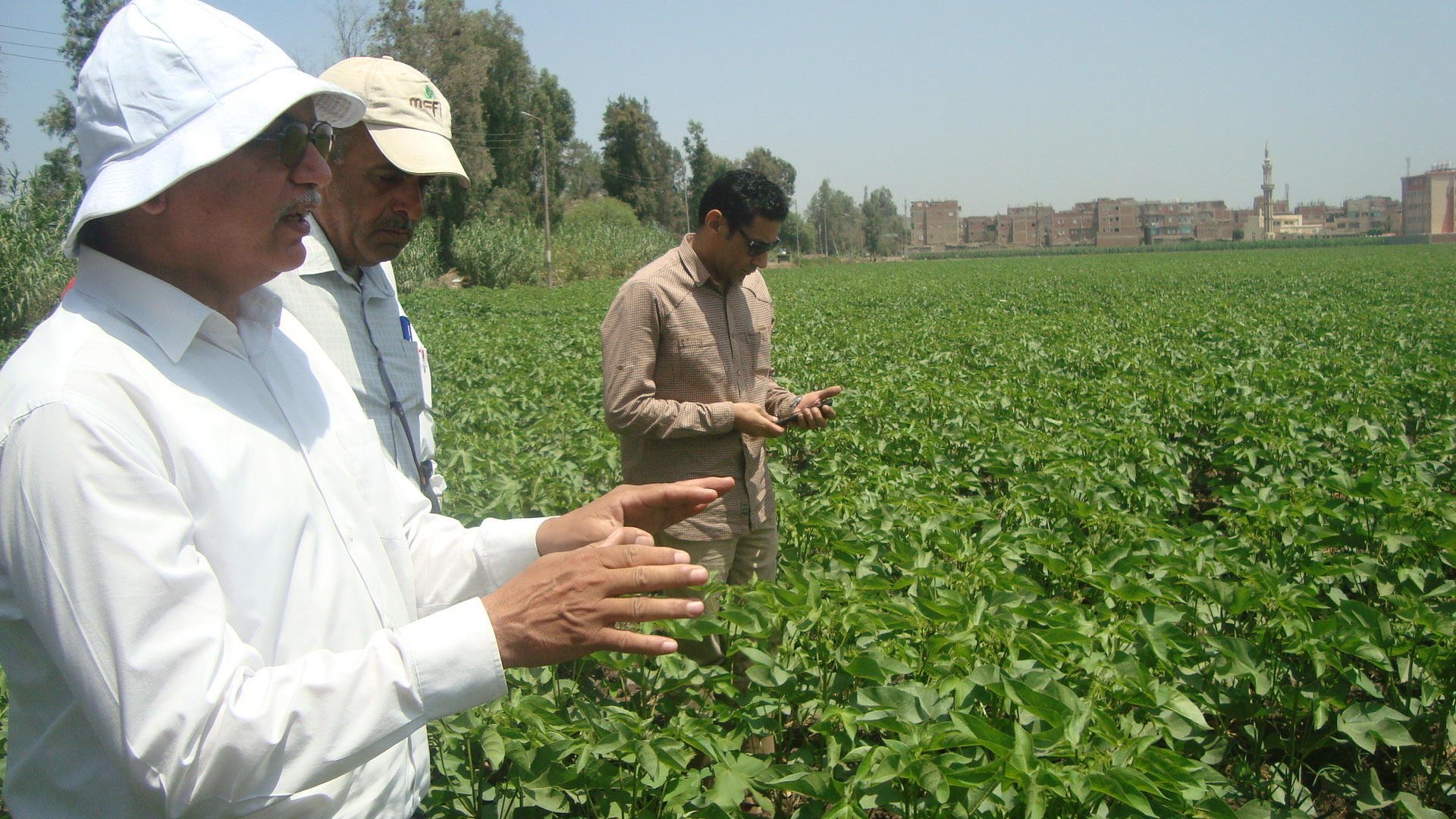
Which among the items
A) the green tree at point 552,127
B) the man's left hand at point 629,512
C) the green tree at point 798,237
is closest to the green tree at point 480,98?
the green tree at point 552,127

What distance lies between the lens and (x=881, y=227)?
128 meters

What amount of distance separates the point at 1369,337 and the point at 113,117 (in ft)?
46.6

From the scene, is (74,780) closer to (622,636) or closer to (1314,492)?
(622,636)

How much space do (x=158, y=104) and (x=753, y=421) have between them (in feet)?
6.29

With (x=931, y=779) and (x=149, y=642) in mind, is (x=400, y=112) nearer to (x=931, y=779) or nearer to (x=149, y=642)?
(x=149, y=642)

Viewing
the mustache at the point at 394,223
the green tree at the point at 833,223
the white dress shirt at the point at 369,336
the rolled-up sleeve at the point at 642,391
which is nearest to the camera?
the white dress shirt at the point at 369,336

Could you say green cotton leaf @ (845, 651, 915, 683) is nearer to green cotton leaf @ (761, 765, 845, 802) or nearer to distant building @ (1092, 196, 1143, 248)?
green cotton leaf @ (761, 765, 845, 802)

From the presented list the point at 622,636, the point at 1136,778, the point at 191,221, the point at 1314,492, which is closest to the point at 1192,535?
the point at 1314,492

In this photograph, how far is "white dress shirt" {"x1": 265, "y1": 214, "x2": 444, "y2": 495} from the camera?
199 centimetres

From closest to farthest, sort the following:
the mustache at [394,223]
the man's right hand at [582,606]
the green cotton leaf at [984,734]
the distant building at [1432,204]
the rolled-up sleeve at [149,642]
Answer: the rolled-up sleeve at [149,642]
the man's right hand at [582,606]
the green cotton leaf at [984,734]
the mustache at [394,223]
the distant building at [1432,204]

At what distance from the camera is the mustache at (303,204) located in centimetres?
119

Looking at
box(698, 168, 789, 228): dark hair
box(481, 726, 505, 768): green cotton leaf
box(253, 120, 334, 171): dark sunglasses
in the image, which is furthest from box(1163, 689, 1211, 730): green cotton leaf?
box(253, 120, 334, 171): dark sunglasses

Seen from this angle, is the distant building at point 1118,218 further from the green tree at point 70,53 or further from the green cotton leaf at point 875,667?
the green cotton leaf at point 875,667

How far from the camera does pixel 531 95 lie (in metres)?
48.5
